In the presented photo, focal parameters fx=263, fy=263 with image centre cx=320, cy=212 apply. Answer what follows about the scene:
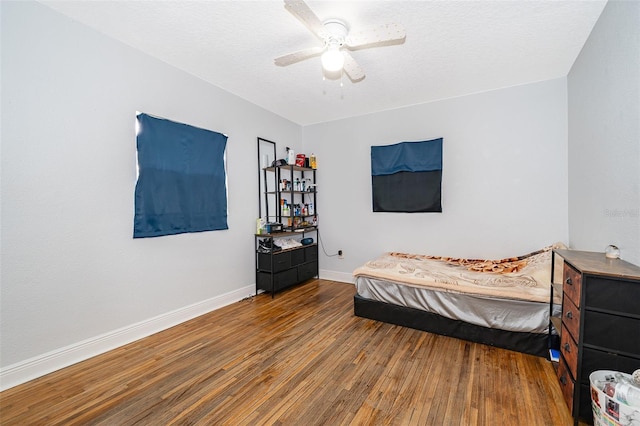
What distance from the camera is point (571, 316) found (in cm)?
166

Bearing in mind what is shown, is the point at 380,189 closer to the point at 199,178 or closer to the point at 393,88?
the point at 393,88

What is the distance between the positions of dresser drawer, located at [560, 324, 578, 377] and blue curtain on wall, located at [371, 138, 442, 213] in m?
2.20

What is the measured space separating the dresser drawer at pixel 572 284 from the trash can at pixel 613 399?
361mm

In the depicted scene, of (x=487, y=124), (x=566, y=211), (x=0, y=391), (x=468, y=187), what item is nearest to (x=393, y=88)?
(x=487, y=124)

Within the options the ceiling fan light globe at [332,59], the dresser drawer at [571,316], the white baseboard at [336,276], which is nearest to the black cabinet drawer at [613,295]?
the dresser drawer at [571,316]

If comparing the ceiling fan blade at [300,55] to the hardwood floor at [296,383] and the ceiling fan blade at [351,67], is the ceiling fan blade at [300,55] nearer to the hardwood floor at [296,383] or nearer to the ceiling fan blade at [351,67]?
the ceiling fan blade at [351,67]

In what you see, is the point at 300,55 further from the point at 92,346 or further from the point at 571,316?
the point at 92,346

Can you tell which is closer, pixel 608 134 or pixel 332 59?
pixel 608 134

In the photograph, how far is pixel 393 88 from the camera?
3424mm

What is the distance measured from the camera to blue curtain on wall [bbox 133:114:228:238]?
2637 mm

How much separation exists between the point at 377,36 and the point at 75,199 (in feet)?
9.12

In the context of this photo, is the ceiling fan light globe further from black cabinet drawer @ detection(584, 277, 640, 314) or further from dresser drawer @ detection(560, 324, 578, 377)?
dresser drawer @ detection(560, 324, 578, 377)

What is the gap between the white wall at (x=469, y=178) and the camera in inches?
126

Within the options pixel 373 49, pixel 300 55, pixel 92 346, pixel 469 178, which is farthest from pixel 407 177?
pixel 92 346
